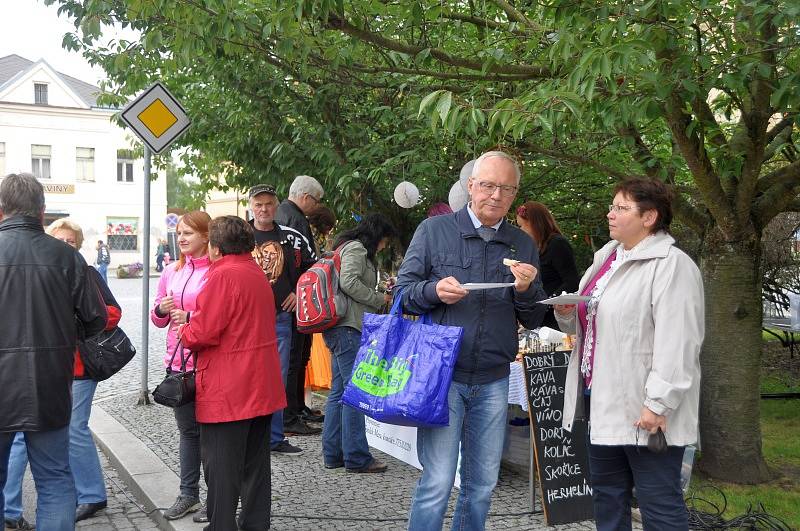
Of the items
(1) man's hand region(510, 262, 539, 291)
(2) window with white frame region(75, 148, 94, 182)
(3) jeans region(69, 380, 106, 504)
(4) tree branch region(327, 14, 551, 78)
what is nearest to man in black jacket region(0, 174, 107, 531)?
(3) jeans region(69, 380, 106, 504)

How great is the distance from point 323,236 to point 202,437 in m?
3.32

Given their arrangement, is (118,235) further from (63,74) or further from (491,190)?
(491,190)

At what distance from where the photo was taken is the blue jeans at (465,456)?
3.65 m

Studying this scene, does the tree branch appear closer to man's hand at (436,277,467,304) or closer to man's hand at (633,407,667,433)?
man's hand at (436,277,467,304)

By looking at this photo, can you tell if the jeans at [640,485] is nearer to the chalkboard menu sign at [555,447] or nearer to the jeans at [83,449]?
the chalkboard menu sign at [555,447]

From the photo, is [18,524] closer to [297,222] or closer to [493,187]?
[297,222]

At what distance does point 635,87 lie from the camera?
482cm

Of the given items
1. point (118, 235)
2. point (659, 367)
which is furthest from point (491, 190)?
point (118, 235)

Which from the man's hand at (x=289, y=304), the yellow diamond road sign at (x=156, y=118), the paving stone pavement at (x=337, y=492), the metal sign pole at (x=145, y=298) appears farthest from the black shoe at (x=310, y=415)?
the yellow diamond road sign at (x=156, y=118)

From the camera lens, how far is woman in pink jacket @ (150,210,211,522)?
4.95m

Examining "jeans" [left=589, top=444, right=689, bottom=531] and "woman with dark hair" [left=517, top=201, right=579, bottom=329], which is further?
"woman with dark hair" [left=517, top=201, right=579, bottom=329]

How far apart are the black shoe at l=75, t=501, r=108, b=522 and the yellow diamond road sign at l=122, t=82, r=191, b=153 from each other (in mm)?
4241

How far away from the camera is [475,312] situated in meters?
3.62

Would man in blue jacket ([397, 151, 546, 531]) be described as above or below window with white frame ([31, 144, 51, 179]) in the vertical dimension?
below
